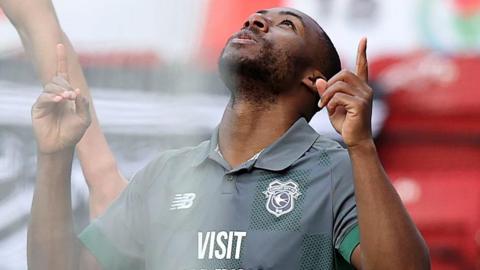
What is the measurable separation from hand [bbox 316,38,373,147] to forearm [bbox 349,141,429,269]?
0.5 inches

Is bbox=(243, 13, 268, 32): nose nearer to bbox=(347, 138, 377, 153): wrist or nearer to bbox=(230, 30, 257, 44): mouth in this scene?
bbox=(230, 30, 257, 44): mouth

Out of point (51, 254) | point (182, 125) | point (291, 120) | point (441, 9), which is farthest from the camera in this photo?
point (441, 9)

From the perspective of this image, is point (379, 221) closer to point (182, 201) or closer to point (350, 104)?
point (350, 104)

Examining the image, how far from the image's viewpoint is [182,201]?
1.30 meters

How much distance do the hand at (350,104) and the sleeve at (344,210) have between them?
9 cm

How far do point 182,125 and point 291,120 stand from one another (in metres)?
0.29

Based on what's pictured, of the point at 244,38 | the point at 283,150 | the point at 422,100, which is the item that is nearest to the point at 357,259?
the point at 283,150

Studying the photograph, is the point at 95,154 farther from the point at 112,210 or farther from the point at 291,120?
the point at 291,120

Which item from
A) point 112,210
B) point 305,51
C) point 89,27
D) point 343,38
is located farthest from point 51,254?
point 343,38

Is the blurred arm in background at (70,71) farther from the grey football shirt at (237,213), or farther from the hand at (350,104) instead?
the hand at (350,104)

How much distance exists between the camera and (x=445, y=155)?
2.69 meters

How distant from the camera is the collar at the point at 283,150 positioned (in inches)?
52.5

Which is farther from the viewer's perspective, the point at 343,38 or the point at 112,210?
the point at 343,38

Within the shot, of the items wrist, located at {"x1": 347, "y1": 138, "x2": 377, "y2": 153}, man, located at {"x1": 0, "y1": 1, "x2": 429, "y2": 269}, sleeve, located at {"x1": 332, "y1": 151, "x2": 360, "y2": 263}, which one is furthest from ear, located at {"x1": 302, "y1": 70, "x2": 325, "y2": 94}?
wrist, located at {"x1": 347, "y1": 138, "x2": 377, "y2": 153}
